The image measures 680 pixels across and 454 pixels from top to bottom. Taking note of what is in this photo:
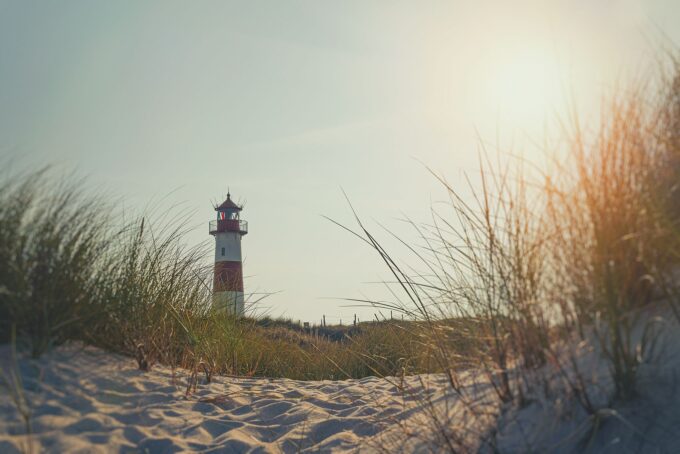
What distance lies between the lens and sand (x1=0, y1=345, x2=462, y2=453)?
9.82ft

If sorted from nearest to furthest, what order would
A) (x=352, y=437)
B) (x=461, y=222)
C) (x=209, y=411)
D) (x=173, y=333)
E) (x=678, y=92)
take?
1. (x=678, y=92)
2. (x=461, y=222)
3. (x=352, y=437)
4. (x=209, y=411)
5. (x=173, y=333)

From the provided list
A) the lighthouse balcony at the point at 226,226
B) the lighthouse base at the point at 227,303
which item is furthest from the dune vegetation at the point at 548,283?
the lighthouse balcony at the point at 226,226

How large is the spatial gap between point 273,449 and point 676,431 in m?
A: 2.05

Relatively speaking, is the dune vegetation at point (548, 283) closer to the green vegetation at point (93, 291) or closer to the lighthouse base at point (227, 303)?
the green vegetation at point (93, 291)

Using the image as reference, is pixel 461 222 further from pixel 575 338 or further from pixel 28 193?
pixel 28 193

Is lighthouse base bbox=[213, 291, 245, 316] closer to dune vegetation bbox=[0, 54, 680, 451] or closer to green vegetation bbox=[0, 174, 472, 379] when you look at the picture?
green vegetation bbox=[0, 174, 472, 379]

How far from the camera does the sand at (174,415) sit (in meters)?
2.99

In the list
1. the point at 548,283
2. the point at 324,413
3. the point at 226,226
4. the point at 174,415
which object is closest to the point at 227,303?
the point at 324,413

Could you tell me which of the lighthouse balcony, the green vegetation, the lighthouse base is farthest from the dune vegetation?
the lighthouse balcony

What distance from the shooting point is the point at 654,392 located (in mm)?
2498

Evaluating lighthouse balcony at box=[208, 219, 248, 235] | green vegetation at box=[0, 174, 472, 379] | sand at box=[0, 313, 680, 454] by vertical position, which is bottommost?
sand at box=[0, 313, 680, 454]

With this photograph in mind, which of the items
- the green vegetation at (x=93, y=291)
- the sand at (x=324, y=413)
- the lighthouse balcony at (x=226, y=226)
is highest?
the lighthouse balcony at (x=226, y=226)

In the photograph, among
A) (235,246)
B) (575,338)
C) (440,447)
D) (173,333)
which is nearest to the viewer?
(575,338)

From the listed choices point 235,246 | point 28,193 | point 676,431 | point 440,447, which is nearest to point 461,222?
point 440,447
